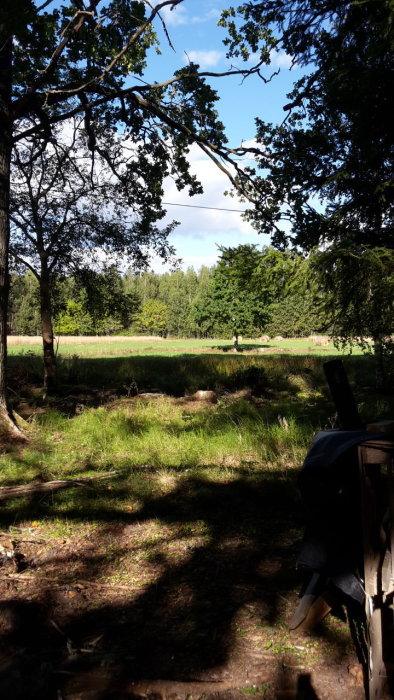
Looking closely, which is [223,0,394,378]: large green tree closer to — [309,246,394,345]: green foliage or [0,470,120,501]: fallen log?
[309,246,394,345]: green foliage

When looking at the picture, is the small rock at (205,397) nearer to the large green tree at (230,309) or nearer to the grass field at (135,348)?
the grass field at (135,348)

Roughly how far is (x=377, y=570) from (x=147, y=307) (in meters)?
106

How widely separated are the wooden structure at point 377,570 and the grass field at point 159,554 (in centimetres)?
27

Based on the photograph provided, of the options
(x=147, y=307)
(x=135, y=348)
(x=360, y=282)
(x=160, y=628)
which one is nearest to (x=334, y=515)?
(x=160, y=628)

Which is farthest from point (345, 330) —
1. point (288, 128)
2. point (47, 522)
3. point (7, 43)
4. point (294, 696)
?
point (7, 43)

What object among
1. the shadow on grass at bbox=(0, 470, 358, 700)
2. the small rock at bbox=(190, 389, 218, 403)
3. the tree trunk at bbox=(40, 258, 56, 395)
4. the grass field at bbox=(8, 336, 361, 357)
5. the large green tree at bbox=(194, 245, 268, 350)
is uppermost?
the large green tree at bbox=(194, 245, 268, 350)

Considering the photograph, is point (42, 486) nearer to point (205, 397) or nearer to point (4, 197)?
point (4, 197)

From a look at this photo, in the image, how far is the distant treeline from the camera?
14.1 m

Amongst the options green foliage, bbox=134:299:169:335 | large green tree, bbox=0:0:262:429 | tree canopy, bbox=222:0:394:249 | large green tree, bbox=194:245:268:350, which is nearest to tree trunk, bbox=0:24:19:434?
large green tree, bbox=0:0:262:429

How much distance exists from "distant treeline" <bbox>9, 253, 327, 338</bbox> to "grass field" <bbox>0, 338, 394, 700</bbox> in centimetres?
301

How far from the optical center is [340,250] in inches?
248

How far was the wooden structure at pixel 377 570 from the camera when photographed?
204cm

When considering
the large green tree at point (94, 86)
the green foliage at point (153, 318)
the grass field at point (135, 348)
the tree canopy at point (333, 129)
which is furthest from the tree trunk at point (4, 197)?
the green foliage at point (153, 318)

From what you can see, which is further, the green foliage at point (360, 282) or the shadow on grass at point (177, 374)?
the shadow on grass at point (177, 374)
